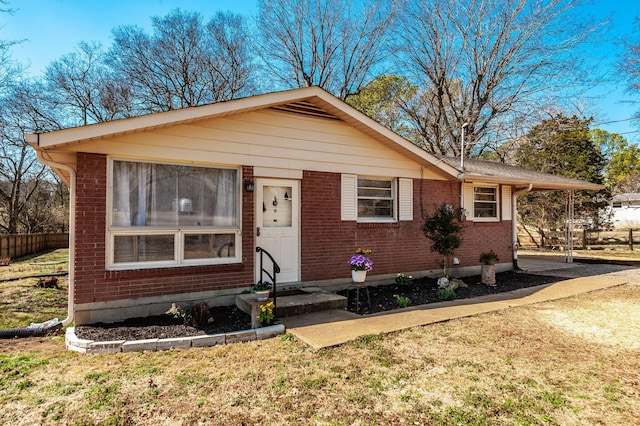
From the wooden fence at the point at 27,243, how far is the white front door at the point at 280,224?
1425 centimetres

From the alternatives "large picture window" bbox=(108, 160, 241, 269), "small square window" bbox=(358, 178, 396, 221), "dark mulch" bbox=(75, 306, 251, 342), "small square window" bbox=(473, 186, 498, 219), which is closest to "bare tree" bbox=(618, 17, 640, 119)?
"small square window" bbox=(473, 186, 498, 219)

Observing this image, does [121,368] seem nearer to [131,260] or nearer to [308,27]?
[131,260]

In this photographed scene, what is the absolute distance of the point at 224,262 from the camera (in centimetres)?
623

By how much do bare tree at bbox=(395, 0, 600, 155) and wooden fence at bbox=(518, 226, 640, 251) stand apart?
5947mm

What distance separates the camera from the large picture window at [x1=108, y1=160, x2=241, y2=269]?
5.48m

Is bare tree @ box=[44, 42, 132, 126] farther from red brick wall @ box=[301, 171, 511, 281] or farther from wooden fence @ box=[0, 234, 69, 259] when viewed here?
red brick wall @ box=[301, 171, 511, 281]

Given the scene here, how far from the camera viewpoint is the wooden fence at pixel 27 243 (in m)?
14.6

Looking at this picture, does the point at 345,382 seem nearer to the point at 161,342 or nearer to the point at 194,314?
the point at 161,342

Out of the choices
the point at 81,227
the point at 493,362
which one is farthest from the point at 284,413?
the point at 81,227

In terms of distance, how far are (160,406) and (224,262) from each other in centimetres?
332

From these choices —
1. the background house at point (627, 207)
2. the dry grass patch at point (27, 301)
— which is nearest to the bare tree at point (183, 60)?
the dry grass patch at point (27, 301)

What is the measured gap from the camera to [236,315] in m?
5.63

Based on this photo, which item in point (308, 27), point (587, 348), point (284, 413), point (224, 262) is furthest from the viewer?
point (308, 27)

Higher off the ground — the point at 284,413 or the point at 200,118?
the point at 200,118
